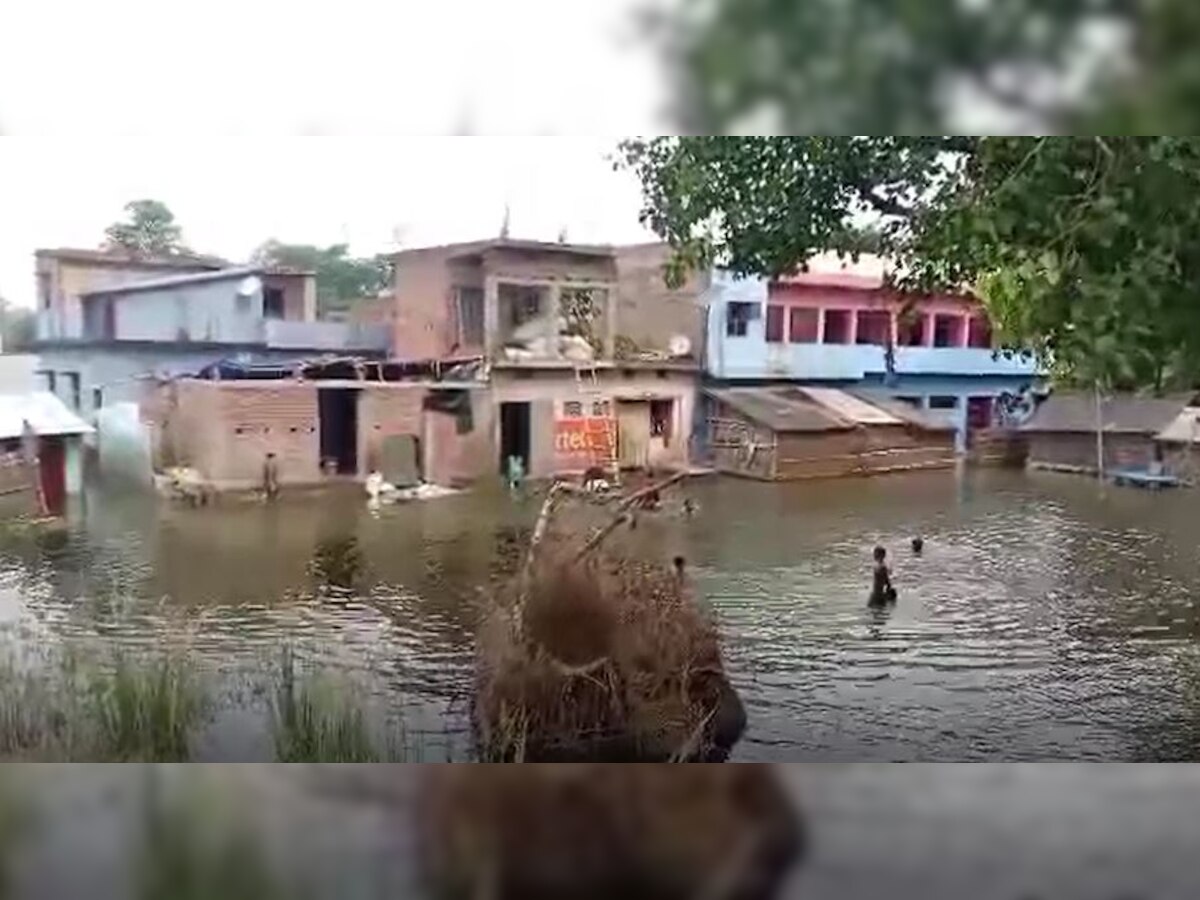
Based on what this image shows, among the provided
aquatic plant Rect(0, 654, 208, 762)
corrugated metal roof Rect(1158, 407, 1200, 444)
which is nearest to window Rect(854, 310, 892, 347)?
corrugated metal roof Rect(1158, 407, 1200, 444)

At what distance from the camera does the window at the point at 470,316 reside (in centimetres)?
196

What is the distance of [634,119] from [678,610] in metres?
0.74

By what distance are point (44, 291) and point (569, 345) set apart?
2.59ft

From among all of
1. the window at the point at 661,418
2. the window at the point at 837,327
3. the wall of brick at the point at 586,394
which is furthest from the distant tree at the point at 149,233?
the window at the point at 837,327

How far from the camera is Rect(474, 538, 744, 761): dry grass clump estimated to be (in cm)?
190

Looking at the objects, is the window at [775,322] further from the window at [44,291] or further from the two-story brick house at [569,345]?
the window at [44,291]

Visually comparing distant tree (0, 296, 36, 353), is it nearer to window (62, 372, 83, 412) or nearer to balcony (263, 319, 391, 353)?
window (62, 372, 83, 412)

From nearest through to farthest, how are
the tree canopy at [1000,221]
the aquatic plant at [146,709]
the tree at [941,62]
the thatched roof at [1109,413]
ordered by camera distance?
the tree at [941,62], the tree canopy at [1000,221], the aquatic plant at [146,709], the thatched roof at [1109,413]

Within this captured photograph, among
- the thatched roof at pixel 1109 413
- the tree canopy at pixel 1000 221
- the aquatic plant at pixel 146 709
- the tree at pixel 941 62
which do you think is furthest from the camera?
the thatched roof at pixel 1109 413

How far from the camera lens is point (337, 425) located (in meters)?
1.95

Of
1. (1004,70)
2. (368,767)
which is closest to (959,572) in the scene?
(1004,70)

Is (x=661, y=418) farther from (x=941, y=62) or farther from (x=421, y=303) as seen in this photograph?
(x=941, y=62)

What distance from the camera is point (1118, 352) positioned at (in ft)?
5.84

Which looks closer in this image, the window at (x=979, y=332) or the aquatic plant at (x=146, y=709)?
the aquatic plant at (x=146, y=709)
